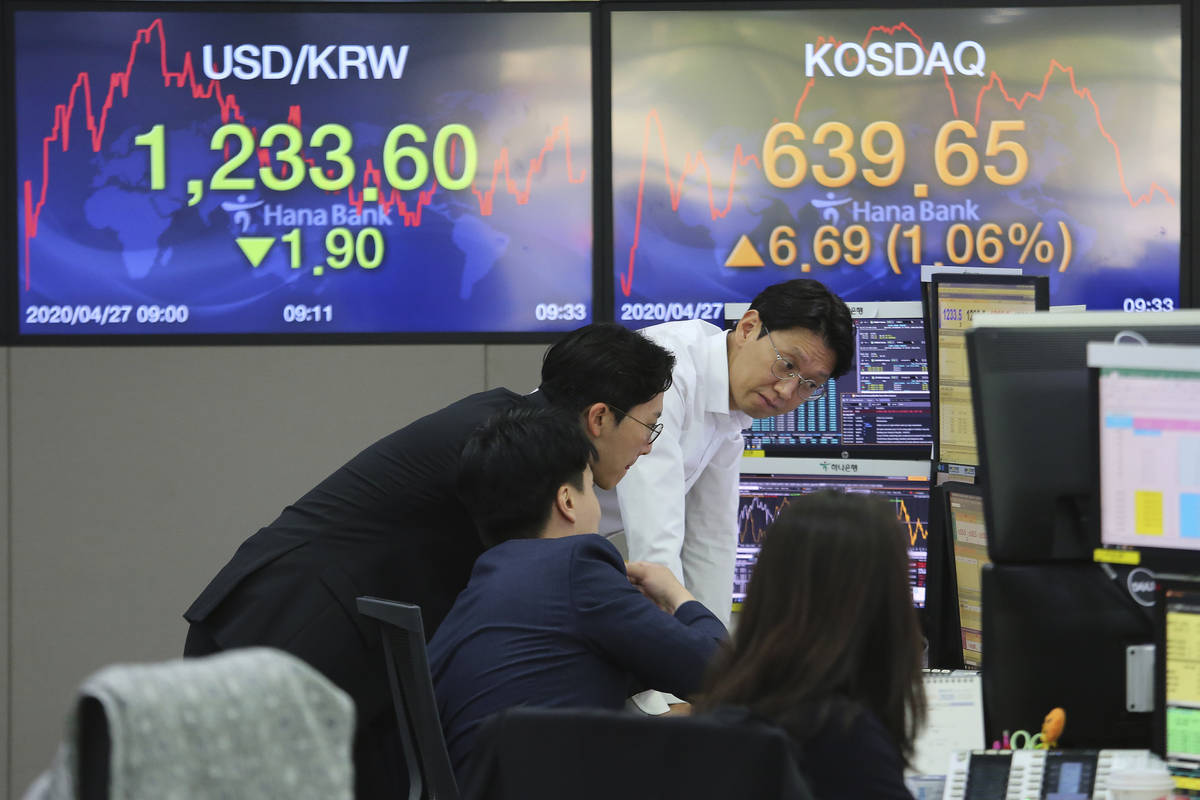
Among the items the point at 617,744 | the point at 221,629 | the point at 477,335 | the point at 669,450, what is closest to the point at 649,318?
the point at 477,335

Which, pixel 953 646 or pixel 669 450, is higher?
pixel 669 450

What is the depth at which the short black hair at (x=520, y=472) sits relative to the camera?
1885 mm

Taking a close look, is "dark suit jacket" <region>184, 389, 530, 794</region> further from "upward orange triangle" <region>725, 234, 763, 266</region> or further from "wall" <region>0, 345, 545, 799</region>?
"upward orange triangle" <region>725, 234, 763, 266</region>

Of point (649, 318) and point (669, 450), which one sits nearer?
point (669, 450)

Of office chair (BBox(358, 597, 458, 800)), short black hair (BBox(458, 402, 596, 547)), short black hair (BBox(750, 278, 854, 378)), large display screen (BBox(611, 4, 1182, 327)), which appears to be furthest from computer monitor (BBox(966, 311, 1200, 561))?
large display screen (BBox(611, 4, 1182, 327))

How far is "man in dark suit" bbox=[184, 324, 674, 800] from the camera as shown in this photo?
2166mm

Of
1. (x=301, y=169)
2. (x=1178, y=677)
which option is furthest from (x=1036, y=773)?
(x=301, y=169)

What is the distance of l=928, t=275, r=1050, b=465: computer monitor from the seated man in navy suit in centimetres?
A: 90

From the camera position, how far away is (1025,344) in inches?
70.2

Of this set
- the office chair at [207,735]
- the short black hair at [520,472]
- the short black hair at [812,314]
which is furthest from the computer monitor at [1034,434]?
the office chair at [207,735]

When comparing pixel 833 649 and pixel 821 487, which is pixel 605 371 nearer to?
pixel 833 649

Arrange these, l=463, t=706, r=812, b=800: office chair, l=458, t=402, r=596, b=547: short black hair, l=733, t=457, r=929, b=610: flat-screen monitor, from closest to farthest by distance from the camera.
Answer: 1. l=463, t=706, r=812, b=800: office chair
2. l=458, t=402, r=596, b=547: short black hair
3. l=733, t=457, r=929, b=610: flat-screen monitor

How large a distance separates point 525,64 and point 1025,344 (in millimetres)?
2475

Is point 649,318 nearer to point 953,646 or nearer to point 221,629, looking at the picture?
point 953,646
